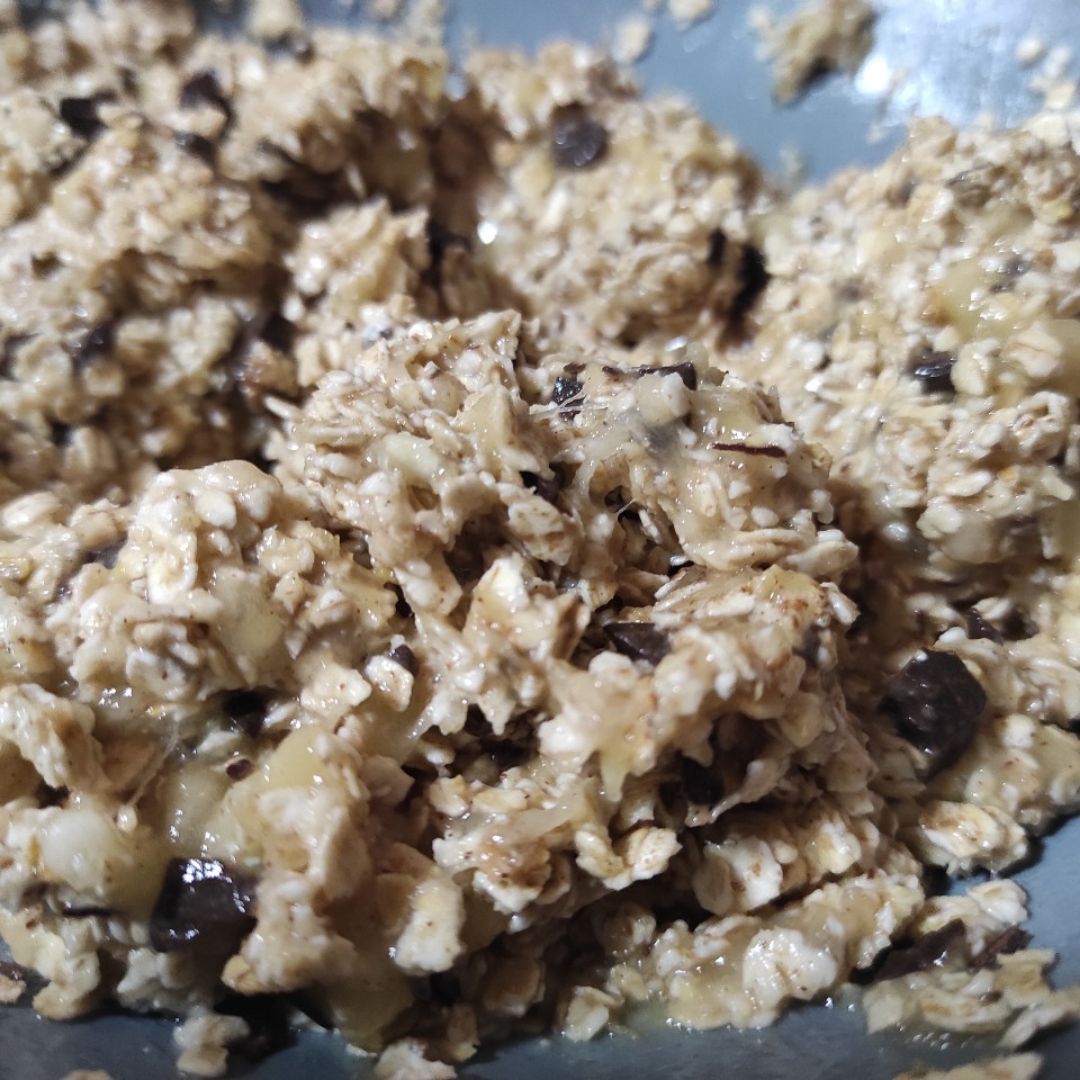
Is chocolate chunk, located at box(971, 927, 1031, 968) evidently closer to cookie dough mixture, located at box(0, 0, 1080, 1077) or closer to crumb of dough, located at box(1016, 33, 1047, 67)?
cookie dough mixture, located at box(0, 0, 1080, 1077)

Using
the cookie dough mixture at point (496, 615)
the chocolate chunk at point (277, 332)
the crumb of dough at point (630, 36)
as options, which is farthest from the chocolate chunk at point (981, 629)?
the crumb of dough at point (630, 36)

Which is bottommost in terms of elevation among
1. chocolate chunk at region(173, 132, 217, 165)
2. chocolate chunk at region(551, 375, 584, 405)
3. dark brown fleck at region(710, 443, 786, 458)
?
dark brown fleck at region(710, 443, 786, 458)

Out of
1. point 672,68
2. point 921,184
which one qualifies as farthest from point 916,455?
point 672,68

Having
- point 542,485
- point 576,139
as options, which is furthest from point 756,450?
point 576,139

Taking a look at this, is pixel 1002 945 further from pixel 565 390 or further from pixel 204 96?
pixel 204 96

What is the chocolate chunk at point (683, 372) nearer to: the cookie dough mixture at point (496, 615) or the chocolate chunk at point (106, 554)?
the cookie dough mixture at point (496, 615)

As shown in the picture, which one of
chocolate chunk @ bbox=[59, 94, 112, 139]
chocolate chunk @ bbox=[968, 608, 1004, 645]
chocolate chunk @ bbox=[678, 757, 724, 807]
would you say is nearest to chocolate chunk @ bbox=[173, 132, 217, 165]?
chocolate chunk @ bbox=[59, 94, 112, 139]
